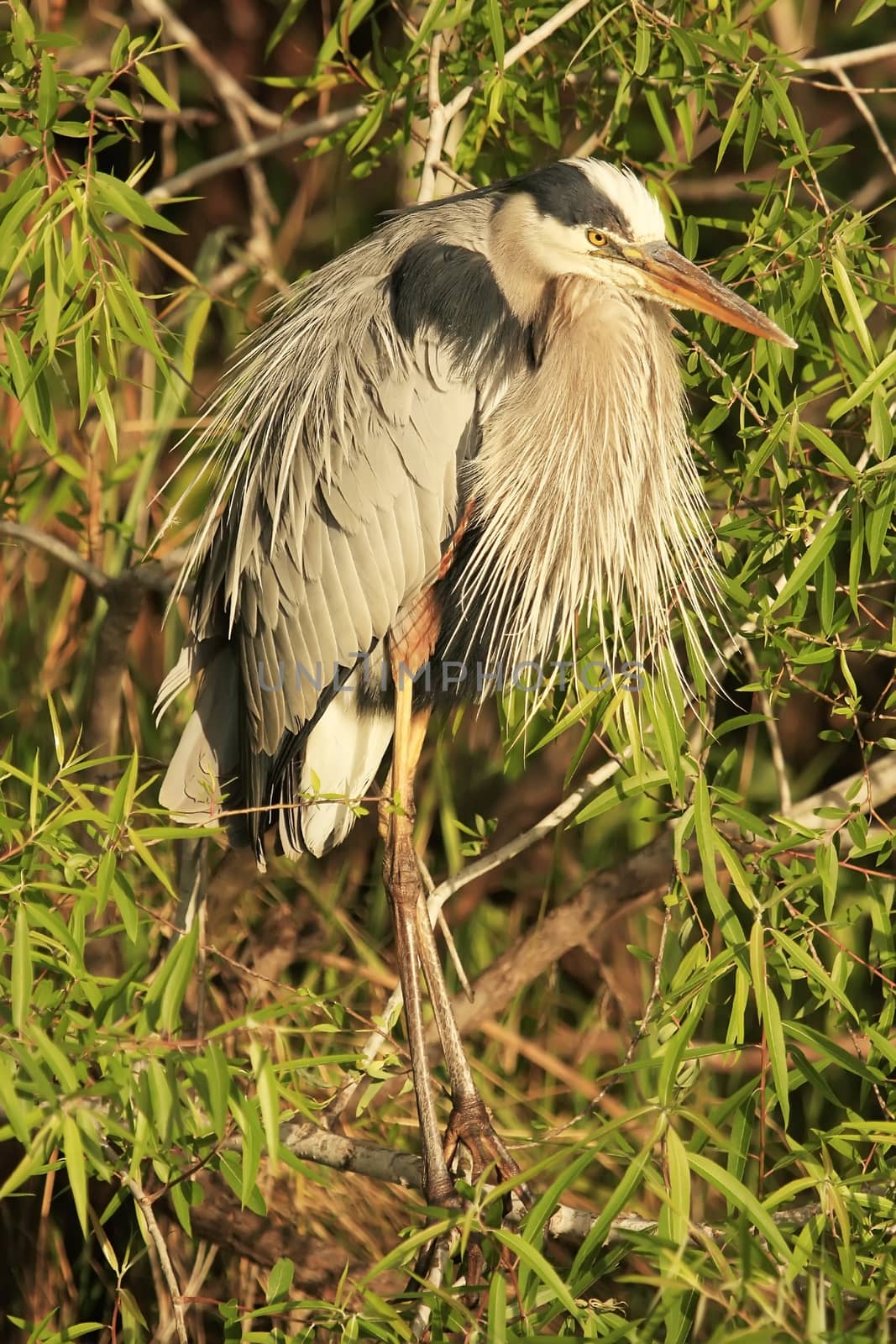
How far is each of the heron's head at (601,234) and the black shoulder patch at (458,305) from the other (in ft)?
0.25

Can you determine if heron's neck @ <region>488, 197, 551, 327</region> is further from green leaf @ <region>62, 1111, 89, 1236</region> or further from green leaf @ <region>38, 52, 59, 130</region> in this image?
green leaf @ <region>62, 1111, 89, 1236</region>

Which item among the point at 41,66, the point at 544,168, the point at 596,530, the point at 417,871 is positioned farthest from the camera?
the point at 417,871

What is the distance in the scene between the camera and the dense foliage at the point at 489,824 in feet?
4.47

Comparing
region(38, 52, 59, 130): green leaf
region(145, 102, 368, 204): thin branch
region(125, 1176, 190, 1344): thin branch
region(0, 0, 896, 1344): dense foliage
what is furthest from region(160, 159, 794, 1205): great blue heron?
region(38, 52, 59, 130): green leaf

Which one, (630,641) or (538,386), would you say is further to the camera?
(630,641)

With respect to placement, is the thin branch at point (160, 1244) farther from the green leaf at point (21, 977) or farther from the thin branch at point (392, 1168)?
the green leaf at point (21, 977)

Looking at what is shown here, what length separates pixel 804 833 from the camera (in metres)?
1.60

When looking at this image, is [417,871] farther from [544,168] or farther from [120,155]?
[120,155]

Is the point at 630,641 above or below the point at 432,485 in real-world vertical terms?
below

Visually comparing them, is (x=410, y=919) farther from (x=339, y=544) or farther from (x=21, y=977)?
(x=21, y=977)

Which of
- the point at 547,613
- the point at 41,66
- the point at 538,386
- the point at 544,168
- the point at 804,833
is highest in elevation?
the point at 41,66

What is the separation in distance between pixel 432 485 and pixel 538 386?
214 mm

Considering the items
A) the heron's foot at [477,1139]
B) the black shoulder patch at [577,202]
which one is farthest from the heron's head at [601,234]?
the heron's foot at [477,1139]

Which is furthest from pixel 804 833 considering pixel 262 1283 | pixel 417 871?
pixel 262 1283
